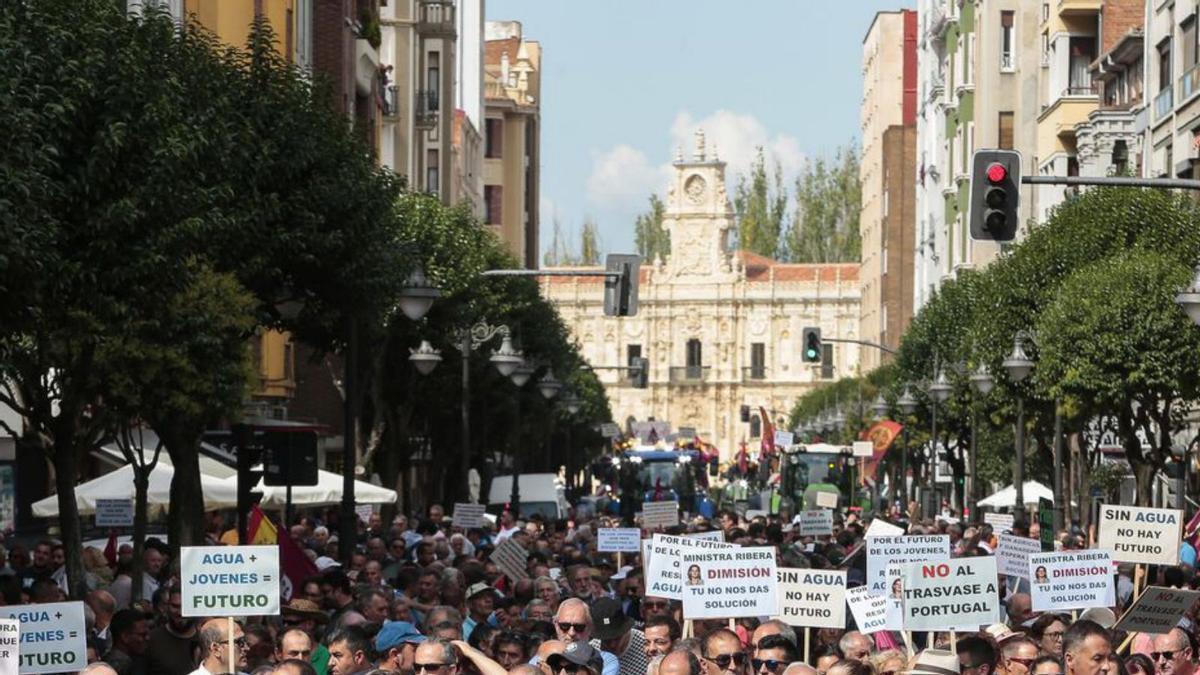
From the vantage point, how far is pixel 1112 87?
56.5 metres

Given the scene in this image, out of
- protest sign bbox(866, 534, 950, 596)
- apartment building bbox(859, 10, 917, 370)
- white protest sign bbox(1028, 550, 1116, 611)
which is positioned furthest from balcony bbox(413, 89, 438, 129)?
white protest sign bbox(1028, 550, 1116, 611)

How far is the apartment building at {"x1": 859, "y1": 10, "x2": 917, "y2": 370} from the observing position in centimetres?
11344

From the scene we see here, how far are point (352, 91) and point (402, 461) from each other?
7337 millimetres

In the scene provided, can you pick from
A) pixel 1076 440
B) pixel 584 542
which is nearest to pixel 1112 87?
pixel 1076 440

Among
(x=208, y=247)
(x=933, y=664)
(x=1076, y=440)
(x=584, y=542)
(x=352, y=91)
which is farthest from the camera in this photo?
(x=1076, y=440)

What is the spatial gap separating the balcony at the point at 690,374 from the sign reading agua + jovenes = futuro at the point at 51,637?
16834 cm

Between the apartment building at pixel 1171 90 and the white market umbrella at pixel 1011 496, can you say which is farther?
the white market umbrella at pixel 1011 496

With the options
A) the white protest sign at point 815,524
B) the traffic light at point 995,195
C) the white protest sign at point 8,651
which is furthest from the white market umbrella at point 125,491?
the white protest sign at point 8,651

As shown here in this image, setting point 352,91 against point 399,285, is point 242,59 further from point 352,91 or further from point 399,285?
point 352,91

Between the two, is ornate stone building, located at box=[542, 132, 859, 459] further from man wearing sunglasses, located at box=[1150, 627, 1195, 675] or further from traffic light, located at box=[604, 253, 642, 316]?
man wearing sunglasses, located at box=[1150, 627, 1195, 675]

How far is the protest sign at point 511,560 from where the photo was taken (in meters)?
23.0

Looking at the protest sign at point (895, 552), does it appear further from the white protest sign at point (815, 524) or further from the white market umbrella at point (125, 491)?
the white protest sign at point (815, 524)

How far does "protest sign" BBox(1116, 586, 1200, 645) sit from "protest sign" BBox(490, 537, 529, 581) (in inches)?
338

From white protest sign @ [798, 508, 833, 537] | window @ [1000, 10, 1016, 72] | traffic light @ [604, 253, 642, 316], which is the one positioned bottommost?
white protest sign @ [798, 508, 833, 537]
